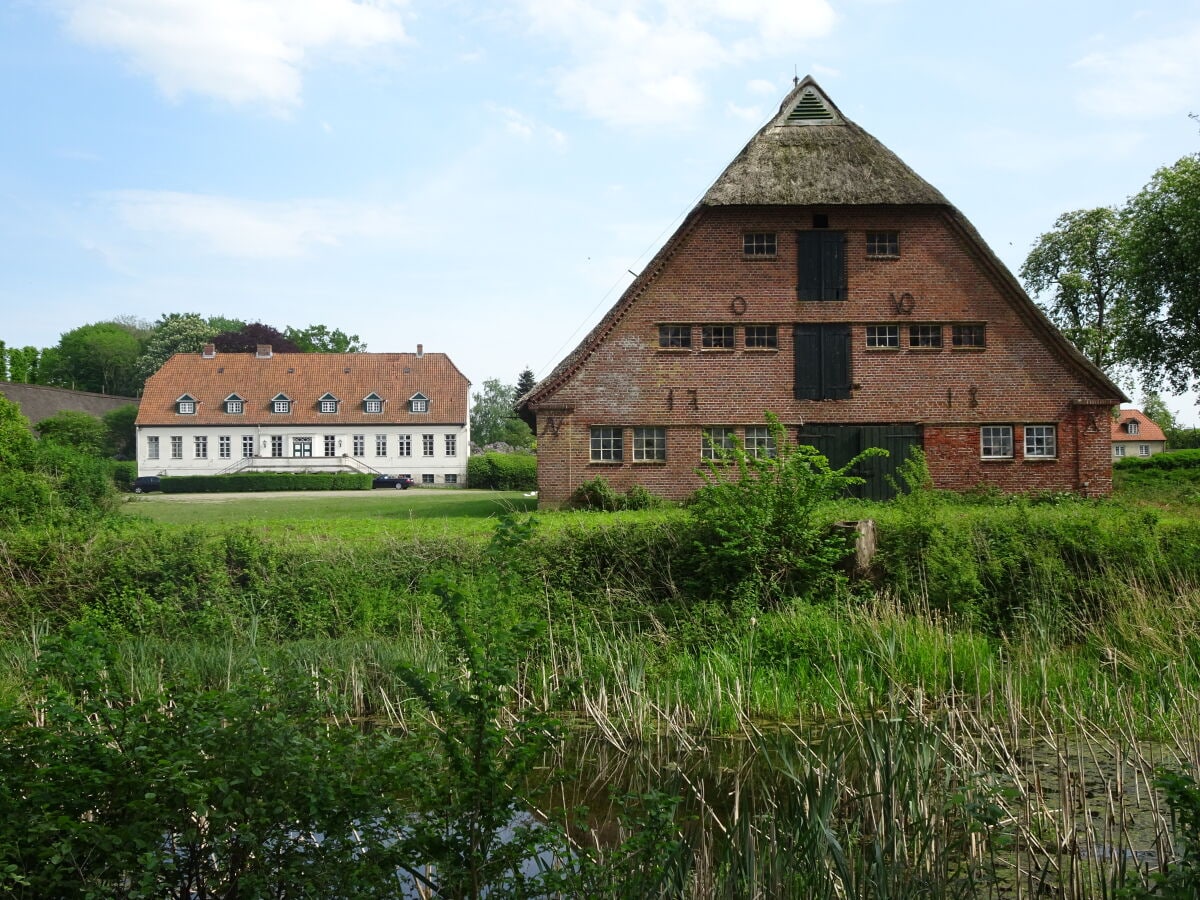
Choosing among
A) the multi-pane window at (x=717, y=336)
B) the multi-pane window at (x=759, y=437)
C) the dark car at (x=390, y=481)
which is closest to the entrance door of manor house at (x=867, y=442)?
the multi-pane window at (x=759, y=437)

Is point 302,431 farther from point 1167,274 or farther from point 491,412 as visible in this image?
point 491,412

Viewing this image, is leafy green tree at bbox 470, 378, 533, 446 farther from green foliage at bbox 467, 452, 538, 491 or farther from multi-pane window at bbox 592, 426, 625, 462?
multi-pane window at bbox 592, 426, 625, 462

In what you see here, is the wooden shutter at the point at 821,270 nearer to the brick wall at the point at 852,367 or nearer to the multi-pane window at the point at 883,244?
the brick wall at the point at 852,367

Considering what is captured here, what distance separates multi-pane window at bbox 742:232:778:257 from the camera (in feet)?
73.6

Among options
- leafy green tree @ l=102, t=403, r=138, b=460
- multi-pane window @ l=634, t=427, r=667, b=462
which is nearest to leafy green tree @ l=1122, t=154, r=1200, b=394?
multi-pane window @ l=634, t=427, r=667, b=462

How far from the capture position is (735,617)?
11.4 metres

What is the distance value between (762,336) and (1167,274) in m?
18.7

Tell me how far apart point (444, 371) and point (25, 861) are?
5288 centimetres

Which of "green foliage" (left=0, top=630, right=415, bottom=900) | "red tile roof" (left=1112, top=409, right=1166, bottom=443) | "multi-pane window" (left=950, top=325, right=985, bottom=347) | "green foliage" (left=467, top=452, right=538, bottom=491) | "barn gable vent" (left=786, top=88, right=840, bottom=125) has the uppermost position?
"barn gable vent" (left=786, top=88, right=840, bottom=125)

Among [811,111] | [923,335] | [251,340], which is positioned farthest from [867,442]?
[251,340]

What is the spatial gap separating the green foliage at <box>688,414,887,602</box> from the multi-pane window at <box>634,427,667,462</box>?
10.0 metres

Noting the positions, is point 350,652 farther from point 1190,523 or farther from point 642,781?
point 1190,523

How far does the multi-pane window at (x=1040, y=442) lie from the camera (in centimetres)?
2244

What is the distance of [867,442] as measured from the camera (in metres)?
22.5
